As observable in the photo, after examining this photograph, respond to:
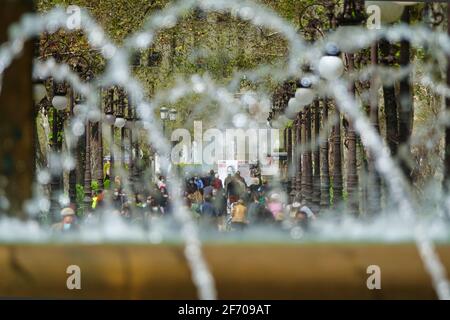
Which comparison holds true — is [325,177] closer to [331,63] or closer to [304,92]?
[304,92]

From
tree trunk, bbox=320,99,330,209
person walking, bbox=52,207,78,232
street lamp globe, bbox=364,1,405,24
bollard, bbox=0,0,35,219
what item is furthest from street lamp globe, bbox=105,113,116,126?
bollard, bbox=0,0,35,219

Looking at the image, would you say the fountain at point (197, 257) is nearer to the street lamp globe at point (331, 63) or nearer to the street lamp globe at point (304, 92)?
the street lamp globe at point (331, 63)

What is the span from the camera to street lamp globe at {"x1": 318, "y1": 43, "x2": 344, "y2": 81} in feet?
28.7

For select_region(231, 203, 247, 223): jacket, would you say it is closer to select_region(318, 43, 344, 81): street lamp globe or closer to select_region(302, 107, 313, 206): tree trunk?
select_region(318, 43, 344, 81): street lamp globe

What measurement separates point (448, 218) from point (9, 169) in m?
3.25

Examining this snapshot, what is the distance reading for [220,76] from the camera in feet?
103

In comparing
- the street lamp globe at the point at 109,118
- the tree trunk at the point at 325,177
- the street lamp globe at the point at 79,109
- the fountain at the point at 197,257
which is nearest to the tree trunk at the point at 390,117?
the tree trunk at the point at 325,177

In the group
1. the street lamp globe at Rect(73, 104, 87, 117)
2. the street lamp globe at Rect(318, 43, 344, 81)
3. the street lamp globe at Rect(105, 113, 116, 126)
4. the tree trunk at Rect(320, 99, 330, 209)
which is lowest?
the street lamp globe at Rect(318, 43, 344, 81)

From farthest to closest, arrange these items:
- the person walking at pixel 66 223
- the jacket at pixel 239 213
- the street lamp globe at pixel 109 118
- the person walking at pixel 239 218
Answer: the street lamp globe at pixel 109 118 → the jacket at pixel 239 213 → the person walking at pixel 239 218 → the person walking at pixel 66 223

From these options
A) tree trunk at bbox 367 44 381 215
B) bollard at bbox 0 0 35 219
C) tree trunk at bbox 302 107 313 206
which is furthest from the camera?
tree trunk at bbox 302 107 313 206

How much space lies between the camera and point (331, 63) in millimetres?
8719

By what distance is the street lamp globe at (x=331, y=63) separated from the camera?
28.7ft
